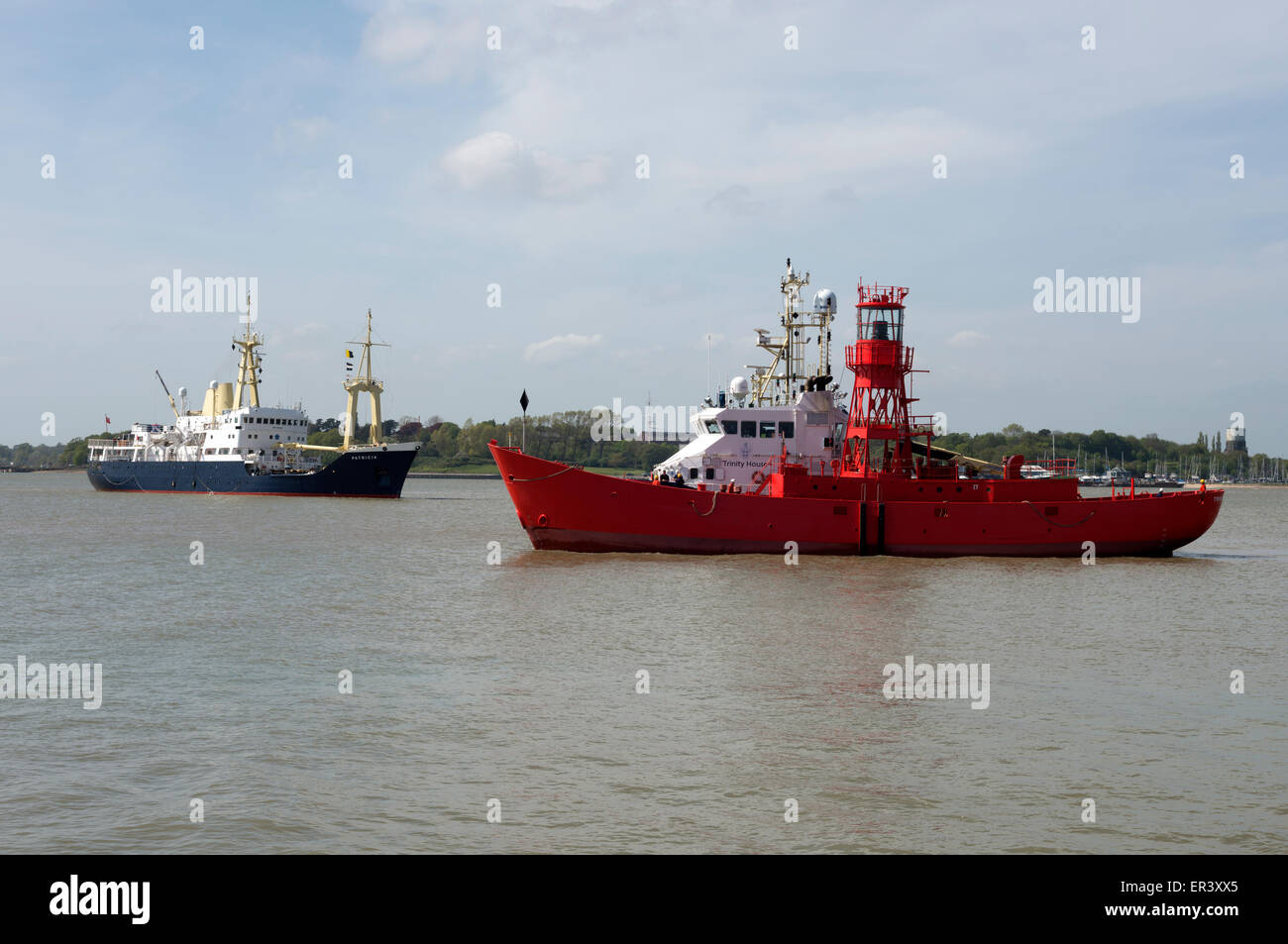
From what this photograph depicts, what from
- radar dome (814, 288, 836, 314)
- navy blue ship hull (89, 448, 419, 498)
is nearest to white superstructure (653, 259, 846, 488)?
radar dome (814, 288, 836, 314)

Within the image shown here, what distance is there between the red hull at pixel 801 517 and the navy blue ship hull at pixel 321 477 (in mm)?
49388

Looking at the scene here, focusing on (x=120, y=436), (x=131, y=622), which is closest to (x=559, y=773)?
(x=131, y=622)

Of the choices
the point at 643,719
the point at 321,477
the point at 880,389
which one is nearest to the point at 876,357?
the point at 880,389

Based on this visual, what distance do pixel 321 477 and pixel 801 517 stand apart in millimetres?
58088

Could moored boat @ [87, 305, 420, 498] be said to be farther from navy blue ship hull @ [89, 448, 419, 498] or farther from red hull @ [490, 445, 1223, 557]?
red hull @ [490, 445, 1223, 557]

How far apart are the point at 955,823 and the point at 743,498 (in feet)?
75.2

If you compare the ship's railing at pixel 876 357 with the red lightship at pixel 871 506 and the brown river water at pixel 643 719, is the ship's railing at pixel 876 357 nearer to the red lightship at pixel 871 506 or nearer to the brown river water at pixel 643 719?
the red lightship at pixel 871 506

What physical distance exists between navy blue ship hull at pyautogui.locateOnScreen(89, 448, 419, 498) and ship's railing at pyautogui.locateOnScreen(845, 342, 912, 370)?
52.4 meters

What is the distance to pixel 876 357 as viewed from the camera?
3447cm

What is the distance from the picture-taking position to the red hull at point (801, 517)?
32.1 metres

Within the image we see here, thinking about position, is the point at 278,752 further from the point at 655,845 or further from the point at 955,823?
the point at 955,823

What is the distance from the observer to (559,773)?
412 inches

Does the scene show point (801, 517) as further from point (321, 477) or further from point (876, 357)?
point (321, 477)

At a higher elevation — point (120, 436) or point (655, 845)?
point (120, 436)
